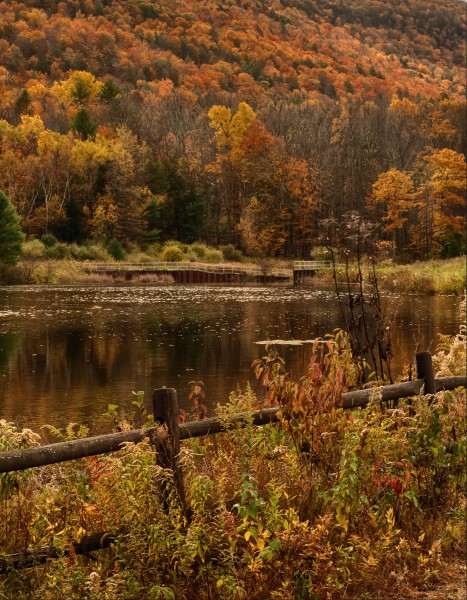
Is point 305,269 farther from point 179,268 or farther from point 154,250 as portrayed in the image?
point 154,250

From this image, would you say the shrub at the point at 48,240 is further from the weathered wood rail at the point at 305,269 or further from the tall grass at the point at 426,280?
the tall grass at the point at 426,280

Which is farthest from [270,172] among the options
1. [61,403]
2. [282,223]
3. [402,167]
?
[61,403]

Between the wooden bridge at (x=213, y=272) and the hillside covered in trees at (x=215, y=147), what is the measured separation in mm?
10696

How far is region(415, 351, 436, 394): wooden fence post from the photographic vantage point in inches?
290

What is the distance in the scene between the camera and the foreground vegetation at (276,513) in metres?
5.82

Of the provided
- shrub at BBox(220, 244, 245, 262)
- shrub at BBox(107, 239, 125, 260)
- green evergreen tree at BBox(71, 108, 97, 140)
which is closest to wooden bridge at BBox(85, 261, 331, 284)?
shrub at BBox(107, 239, 125, 260)

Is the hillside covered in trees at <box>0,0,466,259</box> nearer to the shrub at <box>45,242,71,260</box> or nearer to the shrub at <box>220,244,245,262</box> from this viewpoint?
the shrub at <box>220,244,245,262</box>

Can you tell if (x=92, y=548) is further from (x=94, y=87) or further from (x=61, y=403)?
(x=94, y=87)

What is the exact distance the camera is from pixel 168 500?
6.16 metres

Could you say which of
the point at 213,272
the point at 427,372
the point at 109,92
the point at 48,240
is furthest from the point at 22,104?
the point at 427,372

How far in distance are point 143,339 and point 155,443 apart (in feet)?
71.3

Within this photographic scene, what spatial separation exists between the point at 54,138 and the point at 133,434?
267 ft

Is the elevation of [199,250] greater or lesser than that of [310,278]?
greater

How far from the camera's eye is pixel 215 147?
96.2 m
